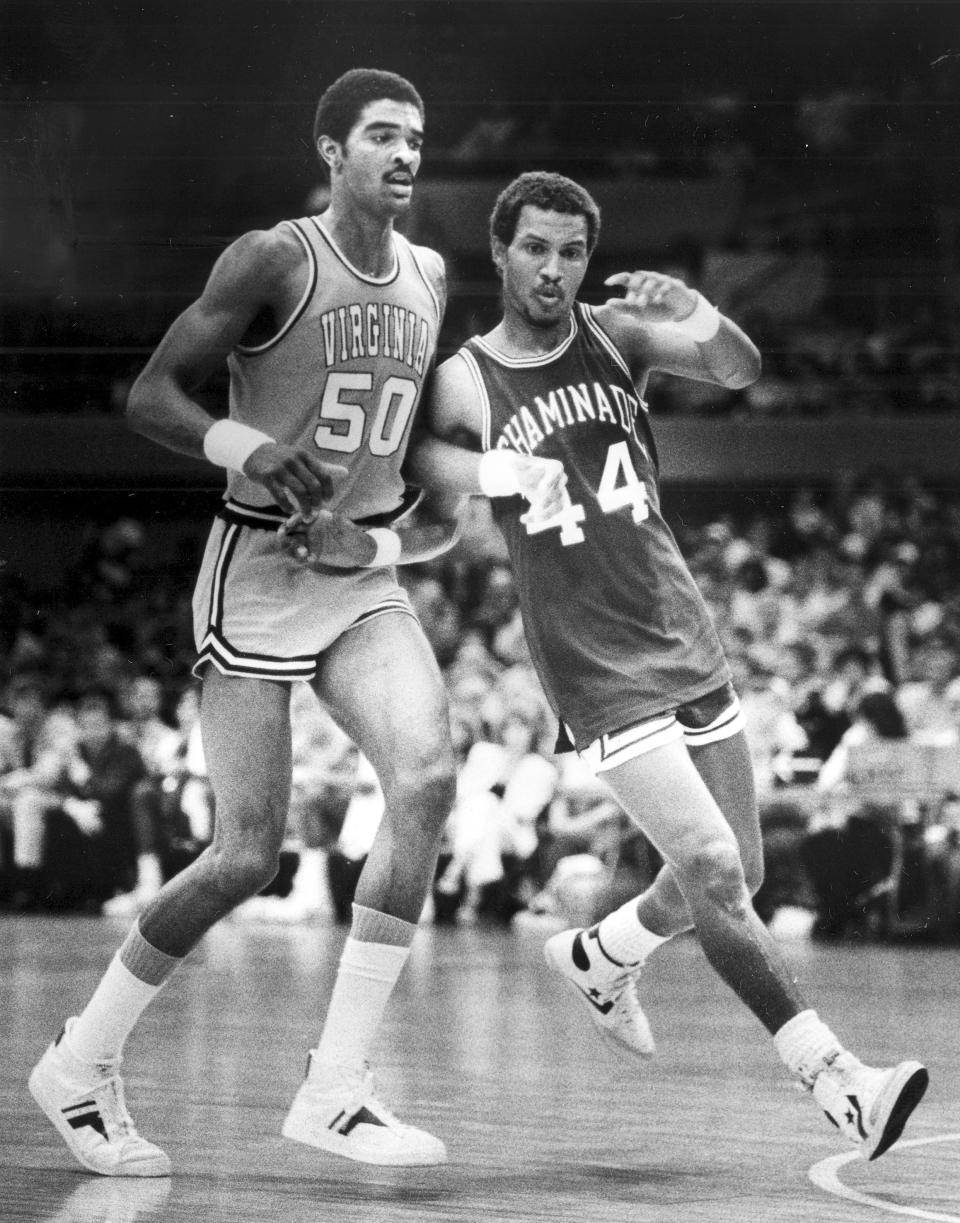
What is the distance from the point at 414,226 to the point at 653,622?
827 centimetres

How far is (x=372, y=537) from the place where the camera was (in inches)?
151

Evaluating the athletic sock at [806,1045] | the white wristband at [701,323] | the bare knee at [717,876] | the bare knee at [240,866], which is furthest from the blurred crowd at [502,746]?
the athletic sock at [806,1045]

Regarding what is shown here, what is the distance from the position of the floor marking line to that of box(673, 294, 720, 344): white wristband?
1.69m

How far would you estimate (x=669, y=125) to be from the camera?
13117 millimetres

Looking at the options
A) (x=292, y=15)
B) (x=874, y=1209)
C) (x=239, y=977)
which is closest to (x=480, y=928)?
(x=239, y=977)

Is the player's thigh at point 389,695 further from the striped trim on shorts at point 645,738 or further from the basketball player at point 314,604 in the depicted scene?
the striped trim on shorts at point 645,738

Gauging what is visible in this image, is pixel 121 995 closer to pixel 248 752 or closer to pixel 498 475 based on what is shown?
pixel 248 752

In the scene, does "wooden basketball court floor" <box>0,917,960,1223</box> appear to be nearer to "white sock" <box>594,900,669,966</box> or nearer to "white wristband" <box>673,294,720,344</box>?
"white sock" <box>594,900,669,966</box>

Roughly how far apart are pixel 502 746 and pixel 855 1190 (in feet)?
20.9

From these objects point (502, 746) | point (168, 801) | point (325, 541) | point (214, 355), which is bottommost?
point (168, 801)

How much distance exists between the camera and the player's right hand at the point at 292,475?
140 inches

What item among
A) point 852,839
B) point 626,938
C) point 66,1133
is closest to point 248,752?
point 66,1133

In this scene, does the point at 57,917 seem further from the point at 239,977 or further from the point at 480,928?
the point at 239,977

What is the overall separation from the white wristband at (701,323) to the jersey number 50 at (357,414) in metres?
0.59
